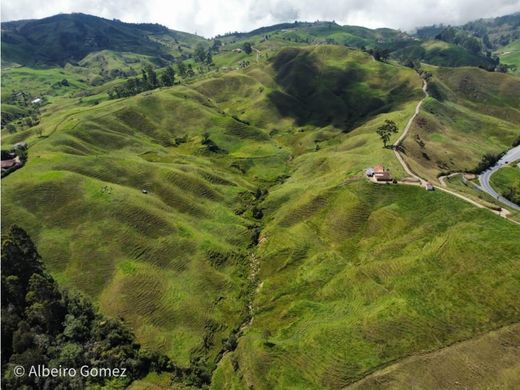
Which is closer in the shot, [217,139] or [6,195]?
[6,195]

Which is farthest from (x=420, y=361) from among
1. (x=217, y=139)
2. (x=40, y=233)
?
(x=217, y=139)

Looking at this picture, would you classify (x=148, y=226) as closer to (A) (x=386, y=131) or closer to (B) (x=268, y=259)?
(B) (x=268, y=259)

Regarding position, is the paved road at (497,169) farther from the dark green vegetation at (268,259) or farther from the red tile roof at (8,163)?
the red tile roof at (8,163)

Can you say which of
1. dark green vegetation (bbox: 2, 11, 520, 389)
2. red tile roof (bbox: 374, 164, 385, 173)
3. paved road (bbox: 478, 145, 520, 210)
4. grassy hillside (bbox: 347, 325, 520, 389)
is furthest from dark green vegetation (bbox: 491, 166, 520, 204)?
grassy hillside (bbox: 347, 325, 520, 389)

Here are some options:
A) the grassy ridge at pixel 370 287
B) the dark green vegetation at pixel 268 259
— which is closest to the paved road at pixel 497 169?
the dark green vegetation at pixel 268 259

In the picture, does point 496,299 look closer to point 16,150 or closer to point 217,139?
point 217,139

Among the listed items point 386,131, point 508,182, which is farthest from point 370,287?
point 386,131

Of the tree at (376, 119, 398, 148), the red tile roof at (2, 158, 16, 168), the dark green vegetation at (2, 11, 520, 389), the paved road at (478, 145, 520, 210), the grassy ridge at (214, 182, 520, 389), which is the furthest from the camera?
the tree at (376, 119, 398, 148)

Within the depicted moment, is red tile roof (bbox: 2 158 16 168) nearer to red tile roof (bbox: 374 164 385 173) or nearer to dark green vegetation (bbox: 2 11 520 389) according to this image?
dark green vegetation (bbox: 2 11 520 389)
